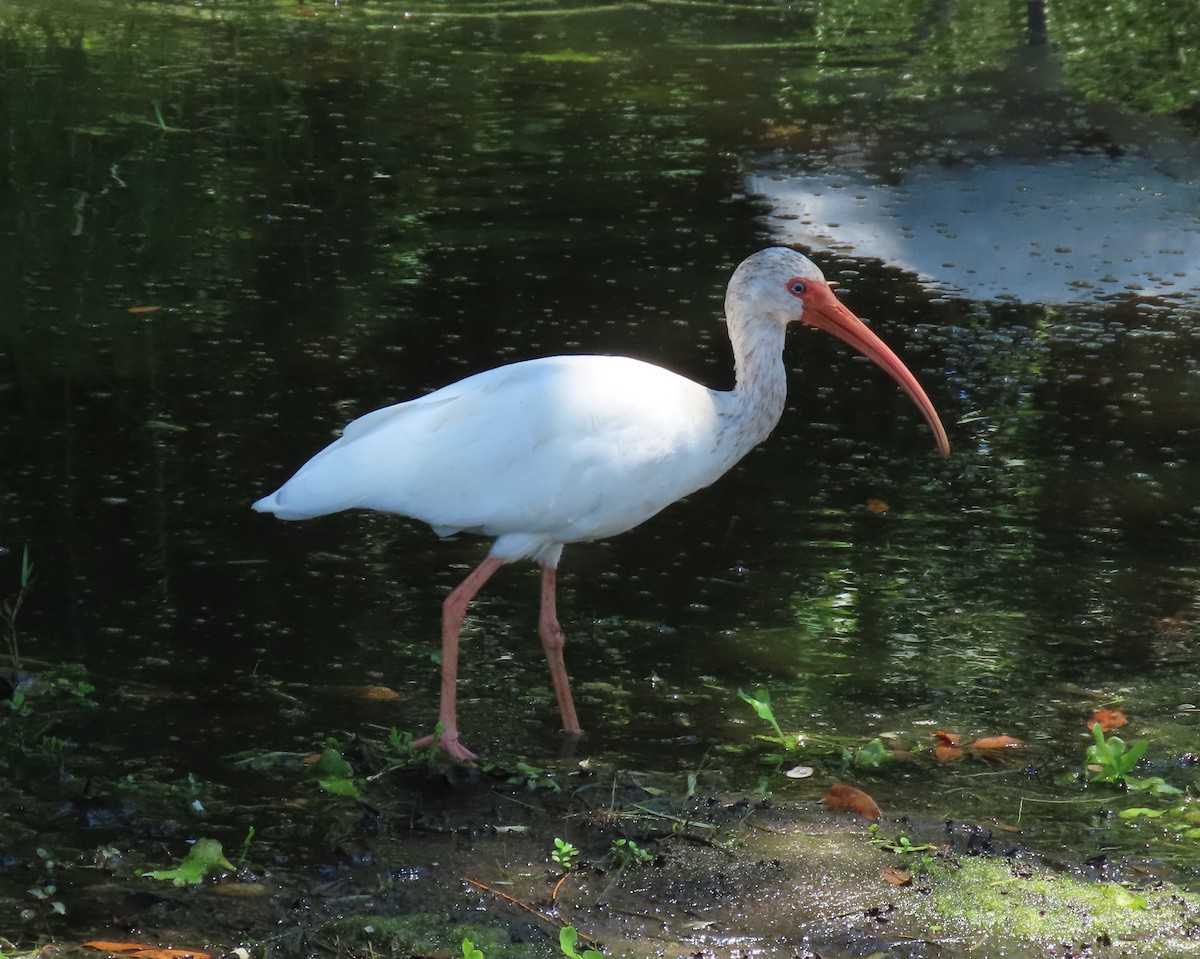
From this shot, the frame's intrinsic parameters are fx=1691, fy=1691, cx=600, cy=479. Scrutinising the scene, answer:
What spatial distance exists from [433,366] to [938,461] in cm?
184

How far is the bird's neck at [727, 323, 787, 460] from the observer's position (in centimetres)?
426

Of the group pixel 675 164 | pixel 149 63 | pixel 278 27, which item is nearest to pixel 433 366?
pixel 675 164

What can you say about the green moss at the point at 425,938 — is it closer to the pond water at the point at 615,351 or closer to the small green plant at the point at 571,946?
the small green plant at the point at 571,946

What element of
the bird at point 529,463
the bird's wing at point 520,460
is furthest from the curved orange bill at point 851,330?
the bird's wing at point 520,460

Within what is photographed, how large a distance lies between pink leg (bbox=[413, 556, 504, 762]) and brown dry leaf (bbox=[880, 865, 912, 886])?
945mm

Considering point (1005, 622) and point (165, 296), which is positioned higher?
point (165, 296)

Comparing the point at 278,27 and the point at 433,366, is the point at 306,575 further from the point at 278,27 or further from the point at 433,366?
the point at 278,27

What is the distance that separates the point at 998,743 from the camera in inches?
160

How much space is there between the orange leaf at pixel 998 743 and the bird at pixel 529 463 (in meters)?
0.92

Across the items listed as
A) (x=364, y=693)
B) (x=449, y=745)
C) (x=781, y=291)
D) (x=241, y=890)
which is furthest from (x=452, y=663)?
(x=781, y=291)

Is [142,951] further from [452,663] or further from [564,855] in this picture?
[452,663]

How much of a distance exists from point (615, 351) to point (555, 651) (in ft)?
8.15

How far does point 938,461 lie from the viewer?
5.68m

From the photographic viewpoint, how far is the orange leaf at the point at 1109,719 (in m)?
4.12
